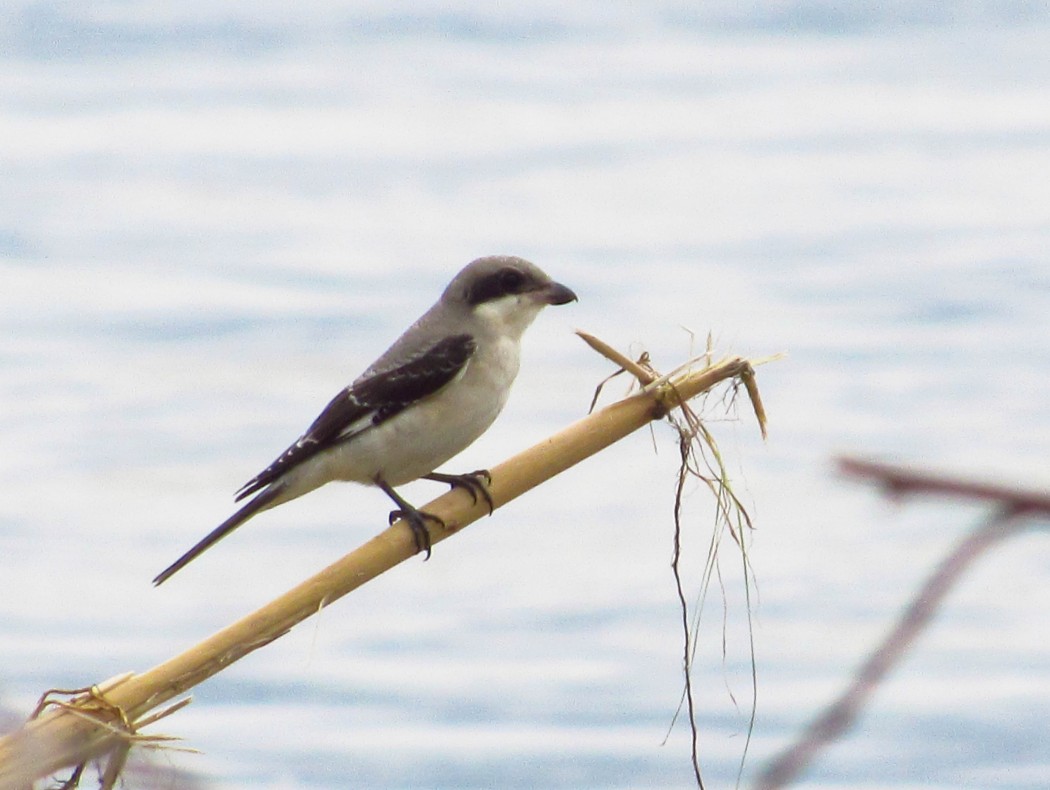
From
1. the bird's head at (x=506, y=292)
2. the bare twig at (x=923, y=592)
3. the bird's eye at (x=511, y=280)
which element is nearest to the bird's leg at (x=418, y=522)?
the bird's head at (x=506, y=292)

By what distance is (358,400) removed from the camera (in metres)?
5.60

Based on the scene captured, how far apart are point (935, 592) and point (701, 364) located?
3.18 meters

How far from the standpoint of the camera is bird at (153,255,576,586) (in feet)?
17.8

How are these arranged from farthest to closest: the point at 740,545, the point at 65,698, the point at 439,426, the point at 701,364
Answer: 1. the point at 439,426
2. the point at 701,364
3. the point at 740,545
4. the point at 65,698

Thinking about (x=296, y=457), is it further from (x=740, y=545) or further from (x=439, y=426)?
(x=740, y=545)

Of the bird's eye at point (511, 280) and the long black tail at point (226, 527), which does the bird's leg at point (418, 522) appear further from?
the bird's eye at point (511, 280)

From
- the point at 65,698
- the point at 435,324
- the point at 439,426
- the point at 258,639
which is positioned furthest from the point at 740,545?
the point at 435,324

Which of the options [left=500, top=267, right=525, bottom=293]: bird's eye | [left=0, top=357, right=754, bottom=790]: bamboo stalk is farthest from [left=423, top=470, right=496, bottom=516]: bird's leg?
[left=500, top=267, right=525, bottom=293]: bird's eye

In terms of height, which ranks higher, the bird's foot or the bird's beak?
the bird's beak

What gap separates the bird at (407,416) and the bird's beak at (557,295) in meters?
0.04

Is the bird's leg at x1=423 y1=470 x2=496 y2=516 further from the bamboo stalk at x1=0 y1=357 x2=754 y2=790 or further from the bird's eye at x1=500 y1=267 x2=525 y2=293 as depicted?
the bird's eye at x1=500 y1=267 x2=525 y2=293

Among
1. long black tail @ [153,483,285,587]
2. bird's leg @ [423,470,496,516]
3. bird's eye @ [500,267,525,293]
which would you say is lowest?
long black tail @ [153,483,285,587]

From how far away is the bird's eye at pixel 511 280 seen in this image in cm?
591

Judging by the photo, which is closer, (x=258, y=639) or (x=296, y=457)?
(x=258, y=639)
